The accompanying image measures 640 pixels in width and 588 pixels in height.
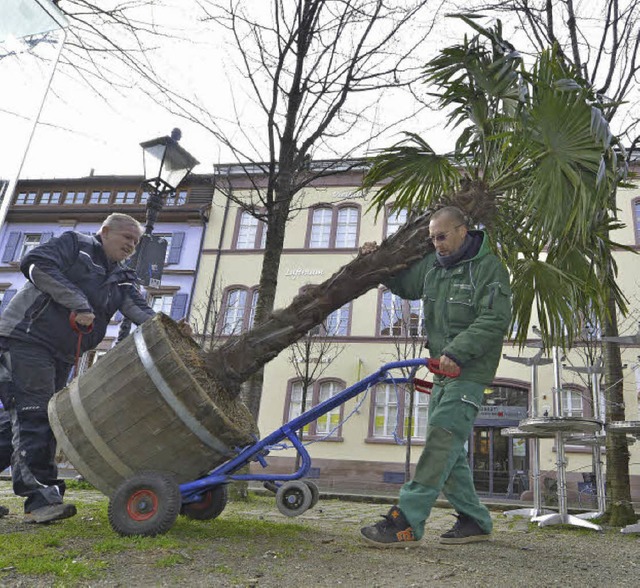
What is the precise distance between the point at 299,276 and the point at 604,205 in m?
17.8

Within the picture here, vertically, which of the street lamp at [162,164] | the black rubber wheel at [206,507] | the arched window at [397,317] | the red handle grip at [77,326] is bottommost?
the black rubber wheel at [206,507]

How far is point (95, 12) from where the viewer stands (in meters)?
6.05

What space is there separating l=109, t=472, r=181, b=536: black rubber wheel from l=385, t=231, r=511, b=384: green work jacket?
154 centimetres

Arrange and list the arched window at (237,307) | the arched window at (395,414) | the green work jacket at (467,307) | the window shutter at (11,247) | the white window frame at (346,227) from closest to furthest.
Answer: the green work jacket at (467,307) → the arched window at (395,414) → the arched window at (237,307) → the white window frame at (346,227) → the window shutter at (11,247)

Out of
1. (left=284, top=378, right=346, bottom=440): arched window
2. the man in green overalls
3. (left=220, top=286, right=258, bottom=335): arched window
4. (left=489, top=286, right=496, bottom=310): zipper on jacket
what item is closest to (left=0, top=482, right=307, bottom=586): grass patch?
the man in green overalls

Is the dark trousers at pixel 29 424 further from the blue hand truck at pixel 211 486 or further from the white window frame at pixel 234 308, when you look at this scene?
the white window frame at pixel 234 308

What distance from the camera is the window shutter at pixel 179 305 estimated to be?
21.4 meters

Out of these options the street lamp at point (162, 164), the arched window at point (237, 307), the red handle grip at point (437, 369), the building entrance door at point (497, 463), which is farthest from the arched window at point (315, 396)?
the red handle grip at point (437, 369)

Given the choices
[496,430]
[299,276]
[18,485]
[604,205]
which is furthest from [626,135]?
[299,276]

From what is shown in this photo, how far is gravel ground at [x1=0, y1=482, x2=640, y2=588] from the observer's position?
2.00 metres

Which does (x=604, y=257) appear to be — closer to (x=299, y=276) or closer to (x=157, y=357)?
(x=157, y=357)

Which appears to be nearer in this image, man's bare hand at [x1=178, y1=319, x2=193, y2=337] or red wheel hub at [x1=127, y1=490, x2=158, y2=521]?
red wheel hub at [x1=127, y1=490, x2=158, y2=521]

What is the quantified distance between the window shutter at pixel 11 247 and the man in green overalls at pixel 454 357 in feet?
83.8

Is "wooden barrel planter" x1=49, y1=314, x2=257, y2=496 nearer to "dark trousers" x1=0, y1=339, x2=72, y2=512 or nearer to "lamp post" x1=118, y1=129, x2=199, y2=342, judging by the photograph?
"dark trousers" x1=0, y1=339, x2=72, y2=512
